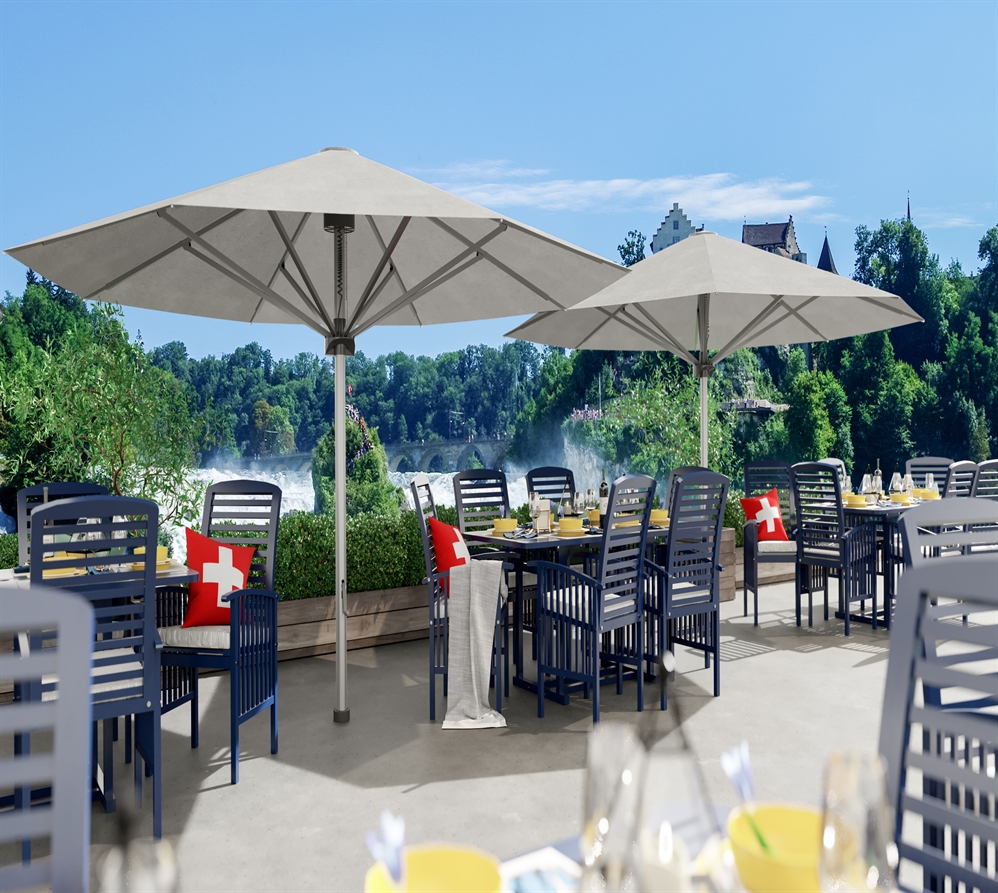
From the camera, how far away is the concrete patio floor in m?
2.98

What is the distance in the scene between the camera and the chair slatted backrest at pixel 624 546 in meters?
4.14

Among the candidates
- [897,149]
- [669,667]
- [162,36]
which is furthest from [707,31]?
[669,667]

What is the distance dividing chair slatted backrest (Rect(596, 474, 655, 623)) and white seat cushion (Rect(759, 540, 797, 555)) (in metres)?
2.53

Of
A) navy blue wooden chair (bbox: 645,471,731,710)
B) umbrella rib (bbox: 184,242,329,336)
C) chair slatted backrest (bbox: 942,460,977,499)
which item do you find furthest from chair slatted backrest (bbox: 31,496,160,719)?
chair slatted backrest (bbox: 942,460,977,499)

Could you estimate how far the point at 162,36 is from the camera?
33406mm

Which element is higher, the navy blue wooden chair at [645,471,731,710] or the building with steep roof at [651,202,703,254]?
the building with steep roof at [651,202,703,254]

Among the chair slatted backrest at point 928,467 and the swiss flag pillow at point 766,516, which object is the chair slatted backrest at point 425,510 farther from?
the chair slatted backrest at point 928,467

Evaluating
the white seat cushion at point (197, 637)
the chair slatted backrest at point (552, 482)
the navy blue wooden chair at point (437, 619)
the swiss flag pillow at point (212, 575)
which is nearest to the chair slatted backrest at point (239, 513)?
the swiss flag pillow at point (212, 575)

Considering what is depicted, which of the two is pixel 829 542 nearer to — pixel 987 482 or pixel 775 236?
pixel 987 482

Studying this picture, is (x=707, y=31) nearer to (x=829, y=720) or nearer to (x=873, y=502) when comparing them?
(x=873, y=502)

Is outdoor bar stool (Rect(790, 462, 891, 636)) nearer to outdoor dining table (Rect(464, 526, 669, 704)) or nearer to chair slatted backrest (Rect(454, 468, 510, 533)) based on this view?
outdoor dining table (Rect(464, 526, 669, 704))

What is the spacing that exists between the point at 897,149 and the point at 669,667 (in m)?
44.0

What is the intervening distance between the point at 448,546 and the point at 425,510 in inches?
21.1

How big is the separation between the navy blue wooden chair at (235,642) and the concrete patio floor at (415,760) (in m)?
0.22
